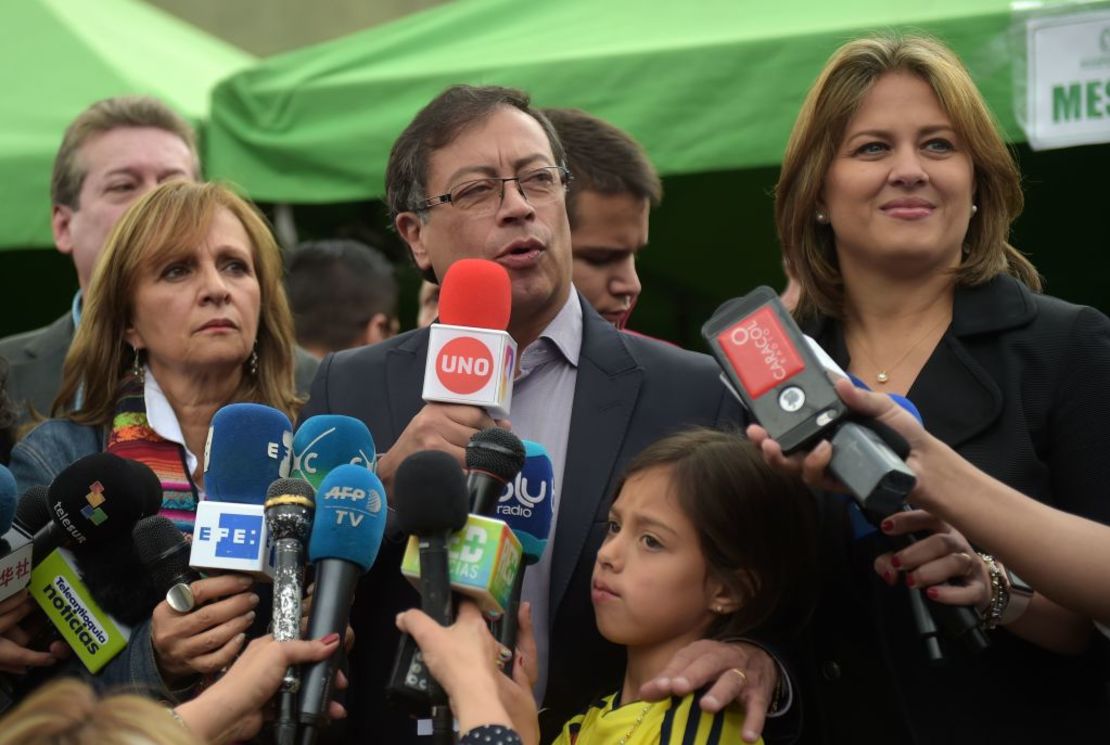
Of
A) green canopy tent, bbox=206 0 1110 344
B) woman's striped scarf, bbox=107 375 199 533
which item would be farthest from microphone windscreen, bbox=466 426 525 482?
green canopy tent, bbox=206 0 1110 344

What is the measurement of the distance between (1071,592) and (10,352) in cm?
354

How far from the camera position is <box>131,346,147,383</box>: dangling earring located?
155 inches

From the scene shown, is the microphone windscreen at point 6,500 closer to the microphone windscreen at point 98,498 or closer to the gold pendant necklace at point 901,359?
the microphone windscreen at point 98,498

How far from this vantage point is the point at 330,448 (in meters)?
2.93

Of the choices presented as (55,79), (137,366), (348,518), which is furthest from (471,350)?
(55,79)

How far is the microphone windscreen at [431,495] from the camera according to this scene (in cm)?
242

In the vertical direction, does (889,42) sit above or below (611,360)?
above

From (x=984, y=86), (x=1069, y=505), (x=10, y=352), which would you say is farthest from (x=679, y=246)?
(x=1069, y=505)

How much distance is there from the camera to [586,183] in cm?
459

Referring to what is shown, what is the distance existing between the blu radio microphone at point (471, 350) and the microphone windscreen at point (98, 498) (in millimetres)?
609

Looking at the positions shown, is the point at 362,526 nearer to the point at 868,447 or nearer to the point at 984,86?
the point at 868,447

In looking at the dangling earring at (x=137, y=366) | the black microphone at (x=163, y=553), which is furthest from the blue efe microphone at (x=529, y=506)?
the dangling earring at (x=137, y=366)

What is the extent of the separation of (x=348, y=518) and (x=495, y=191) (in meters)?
1.14

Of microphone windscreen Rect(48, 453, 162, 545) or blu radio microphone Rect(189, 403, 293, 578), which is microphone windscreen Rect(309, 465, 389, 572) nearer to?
blu radio microphone Rect(189, 403, 293, 578)
